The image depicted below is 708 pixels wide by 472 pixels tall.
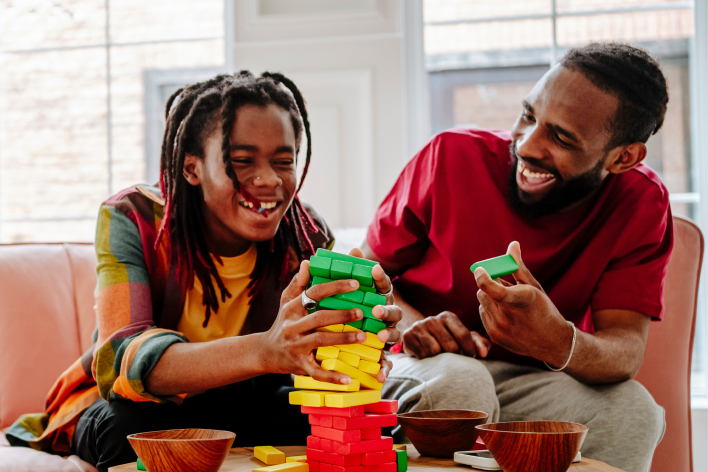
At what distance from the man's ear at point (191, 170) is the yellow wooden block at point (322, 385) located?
61cm

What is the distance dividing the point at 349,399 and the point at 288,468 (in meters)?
0.14

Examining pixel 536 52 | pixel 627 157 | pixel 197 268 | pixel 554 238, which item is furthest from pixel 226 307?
pixel 536 52

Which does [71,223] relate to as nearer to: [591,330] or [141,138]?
[141,138]

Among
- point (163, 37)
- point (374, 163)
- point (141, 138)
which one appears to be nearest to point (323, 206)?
point (374, 163)

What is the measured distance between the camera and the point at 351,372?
3.22 feet

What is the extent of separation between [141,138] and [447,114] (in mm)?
1319

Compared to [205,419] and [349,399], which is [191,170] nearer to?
[205,419]

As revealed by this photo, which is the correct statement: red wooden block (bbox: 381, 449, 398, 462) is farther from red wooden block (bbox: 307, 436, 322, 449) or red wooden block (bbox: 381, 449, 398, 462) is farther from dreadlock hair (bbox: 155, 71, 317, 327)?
dreadlock hair (bbox: 155, 71, 317, 327)

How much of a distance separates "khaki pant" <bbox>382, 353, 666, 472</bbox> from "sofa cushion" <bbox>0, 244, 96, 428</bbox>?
0.97 m

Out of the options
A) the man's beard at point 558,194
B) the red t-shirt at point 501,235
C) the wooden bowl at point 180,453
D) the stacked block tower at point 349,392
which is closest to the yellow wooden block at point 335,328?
the stacked block tower at point 349,392

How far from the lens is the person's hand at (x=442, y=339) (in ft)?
5.02

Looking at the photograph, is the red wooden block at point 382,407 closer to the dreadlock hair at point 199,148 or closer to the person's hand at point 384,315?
the person's hand at point 384,315

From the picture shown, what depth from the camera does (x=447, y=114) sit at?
2.71m

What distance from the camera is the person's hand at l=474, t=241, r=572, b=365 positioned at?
3.96 ft
